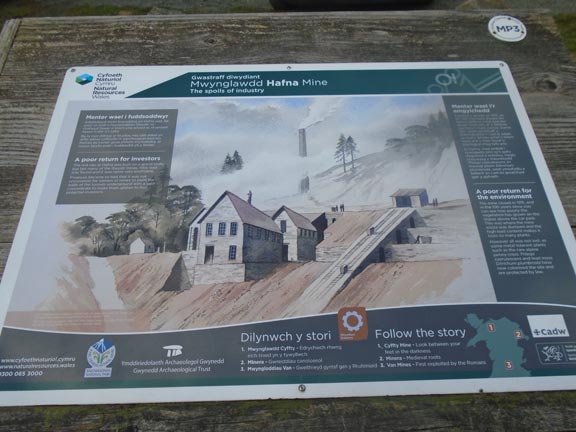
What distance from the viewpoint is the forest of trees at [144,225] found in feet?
4.69

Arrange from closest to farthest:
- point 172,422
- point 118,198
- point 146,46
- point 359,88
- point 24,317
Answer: point 172,422
point 24,317
point 118,198
point 359,88
point 146,46

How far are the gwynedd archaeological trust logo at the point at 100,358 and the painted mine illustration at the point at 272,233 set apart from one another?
0.05 metres

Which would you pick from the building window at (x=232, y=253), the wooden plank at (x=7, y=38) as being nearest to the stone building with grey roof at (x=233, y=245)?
the building window at (x=232, y=253)

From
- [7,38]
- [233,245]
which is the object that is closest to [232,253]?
[233,245]

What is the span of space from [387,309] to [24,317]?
3.35ft

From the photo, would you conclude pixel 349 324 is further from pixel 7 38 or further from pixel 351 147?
pixel 7 38

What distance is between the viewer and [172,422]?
1.19 meters

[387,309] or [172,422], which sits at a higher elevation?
[387,309]

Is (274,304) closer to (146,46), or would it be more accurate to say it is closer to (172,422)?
(172,422)

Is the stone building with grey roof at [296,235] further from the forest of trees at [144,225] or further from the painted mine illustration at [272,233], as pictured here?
the forest of trees at [144,225]

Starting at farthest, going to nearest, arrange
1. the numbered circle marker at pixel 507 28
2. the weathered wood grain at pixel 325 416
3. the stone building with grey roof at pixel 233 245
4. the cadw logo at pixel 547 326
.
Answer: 1. the numbered circle marker at pixel 507 28
2. the stone building with grey roof at pixel 233 245
3. the cadw logo at pixel 547 326
4. the weathered wood grain at pixel 325 416

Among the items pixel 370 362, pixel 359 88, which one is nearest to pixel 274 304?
pixel 370 362

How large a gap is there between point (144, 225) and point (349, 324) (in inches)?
27.2

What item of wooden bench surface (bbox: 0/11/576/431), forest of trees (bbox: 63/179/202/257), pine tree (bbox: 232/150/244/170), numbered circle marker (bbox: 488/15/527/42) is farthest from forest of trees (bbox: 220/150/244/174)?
numbered circle marker (bbox: 488/15/527/42)
